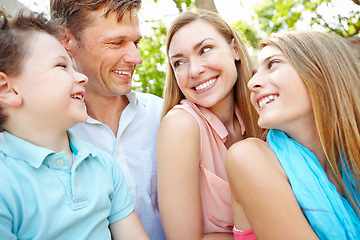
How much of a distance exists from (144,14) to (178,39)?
3.39 meters

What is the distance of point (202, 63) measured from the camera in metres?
2.58

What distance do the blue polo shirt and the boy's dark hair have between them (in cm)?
26

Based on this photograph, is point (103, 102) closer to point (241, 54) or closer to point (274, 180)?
point (241, 54)

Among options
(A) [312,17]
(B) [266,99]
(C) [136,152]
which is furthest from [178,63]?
(A) [312,17]

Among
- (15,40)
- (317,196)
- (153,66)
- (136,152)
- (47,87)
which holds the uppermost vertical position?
(15,40)

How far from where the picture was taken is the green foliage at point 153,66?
229 inches

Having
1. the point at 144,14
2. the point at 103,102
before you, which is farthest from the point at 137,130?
the point at 144,14

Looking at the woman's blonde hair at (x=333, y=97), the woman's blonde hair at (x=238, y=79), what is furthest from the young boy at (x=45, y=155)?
the woman's blonde hair at (x=333, y=97)

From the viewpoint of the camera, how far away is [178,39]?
2641 millimetres

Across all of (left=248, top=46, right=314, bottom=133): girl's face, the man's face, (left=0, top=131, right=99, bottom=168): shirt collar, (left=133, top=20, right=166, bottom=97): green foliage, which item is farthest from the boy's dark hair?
(left=133, top=20, right=166, bottom=97): green foliage

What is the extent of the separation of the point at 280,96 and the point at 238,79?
2.70 ft

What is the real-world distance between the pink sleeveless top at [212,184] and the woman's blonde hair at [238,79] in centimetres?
30

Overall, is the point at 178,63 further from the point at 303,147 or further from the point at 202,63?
the point at 303,147

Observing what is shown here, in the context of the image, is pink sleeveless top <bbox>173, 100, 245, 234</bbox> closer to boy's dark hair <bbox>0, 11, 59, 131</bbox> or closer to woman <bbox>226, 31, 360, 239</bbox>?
woman <bbox>226, 31, 360, 239</bbox>
